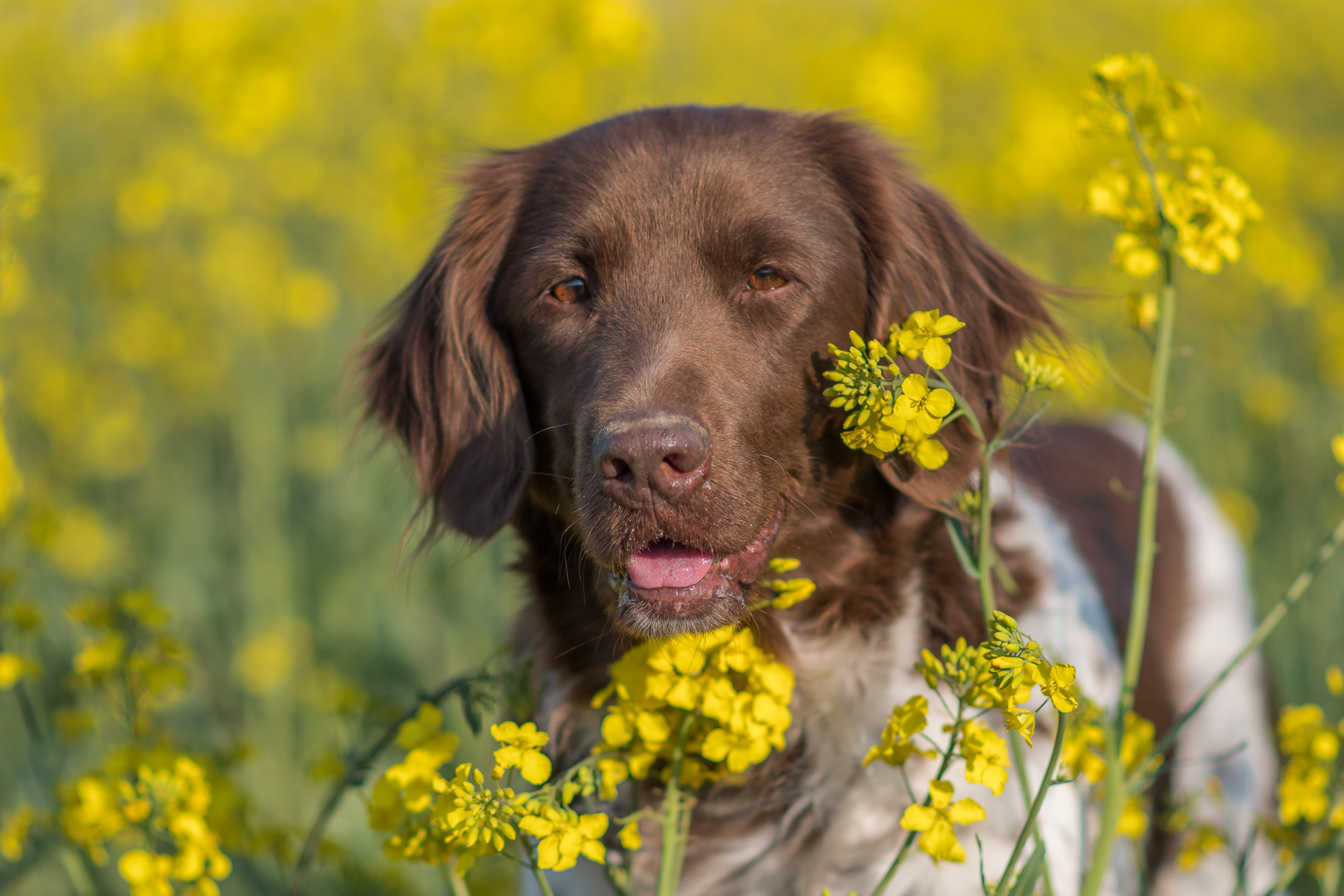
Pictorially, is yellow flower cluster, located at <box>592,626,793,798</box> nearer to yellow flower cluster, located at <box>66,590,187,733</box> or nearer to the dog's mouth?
the dog's mouth

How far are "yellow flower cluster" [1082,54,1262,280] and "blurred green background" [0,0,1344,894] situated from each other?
2.61 feet

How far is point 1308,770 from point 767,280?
122 centimetres

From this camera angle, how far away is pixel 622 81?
15.5 feet

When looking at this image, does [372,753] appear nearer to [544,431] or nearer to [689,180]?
[544,431]

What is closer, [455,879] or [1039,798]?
[1039,798]

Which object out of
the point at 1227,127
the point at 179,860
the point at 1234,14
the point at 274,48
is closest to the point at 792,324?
the point at 179,860

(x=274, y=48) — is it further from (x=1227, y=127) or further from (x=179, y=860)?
(x=1227, y=127)

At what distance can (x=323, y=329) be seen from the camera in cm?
562

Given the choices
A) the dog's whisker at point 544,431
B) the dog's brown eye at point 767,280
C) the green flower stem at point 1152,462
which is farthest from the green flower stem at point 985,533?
the dog's whisker at point 544,431

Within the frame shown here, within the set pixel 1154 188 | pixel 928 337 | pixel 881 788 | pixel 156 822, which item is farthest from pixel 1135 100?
pixel 156 822

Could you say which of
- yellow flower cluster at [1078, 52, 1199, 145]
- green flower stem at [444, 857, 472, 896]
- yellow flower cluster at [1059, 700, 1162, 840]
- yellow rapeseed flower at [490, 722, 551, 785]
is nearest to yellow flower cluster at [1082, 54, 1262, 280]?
yellow flower cluster at [1078, 52, 1199, 145]

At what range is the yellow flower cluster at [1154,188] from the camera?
1.73m

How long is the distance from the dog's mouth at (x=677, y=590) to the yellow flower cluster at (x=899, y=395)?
542 mm

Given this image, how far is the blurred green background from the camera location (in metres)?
3.98
